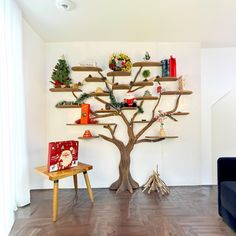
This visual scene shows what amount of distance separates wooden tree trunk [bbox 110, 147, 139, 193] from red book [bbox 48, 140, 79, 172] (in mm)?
792

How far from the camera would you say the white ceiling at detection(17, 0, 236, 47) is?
2.41 meters

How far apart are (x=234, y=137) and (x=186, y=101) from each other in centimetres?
104

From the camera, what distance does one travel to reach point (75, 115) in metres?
3.40

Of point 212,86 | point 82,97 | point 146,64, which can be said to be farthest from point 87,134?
point 212,86

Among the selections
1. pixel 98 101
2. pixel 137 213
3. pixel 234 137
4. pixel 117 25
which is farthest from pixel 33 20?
pixel 234 137

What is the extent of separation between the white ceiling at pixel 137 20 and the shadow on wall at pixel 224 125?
95cm

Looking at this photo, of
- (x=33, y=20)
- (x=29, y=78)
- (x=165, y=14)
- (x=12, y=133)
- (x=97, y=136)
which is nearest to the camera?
(x=12, y=133)

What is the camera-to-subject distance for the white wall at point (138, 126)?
339 centimetres

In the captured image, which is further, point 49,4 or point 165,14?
point 165,14

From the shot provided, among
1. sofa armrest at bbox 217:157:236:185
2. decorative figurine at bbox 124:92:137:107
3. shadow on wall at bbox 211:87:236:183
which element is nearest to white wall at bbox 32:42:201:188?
decorative figurine at bbox 124:92:137:107

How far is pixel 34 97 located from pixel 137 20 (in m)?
1.89

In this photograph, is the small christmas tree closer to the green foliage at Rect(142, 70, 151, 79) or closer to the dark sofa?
the green foliage at Rect(142, 70, 151, 79)

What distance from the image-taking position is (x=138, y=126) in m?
3.40

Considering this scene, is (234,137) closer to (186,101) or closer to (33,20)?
(186,101)
